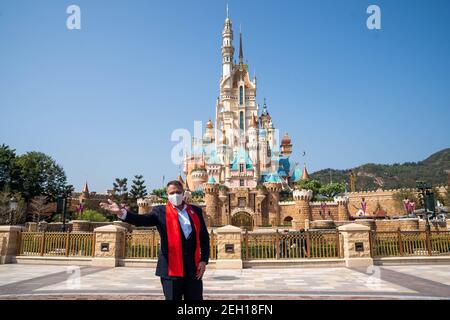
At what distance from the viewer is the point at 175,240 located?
3.92 m

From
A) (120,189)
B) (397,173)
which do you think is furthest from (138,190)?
(397,173)

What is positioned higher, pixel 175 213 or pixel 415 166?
pixel 415 166

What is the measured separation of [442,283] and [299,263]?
4.81 m

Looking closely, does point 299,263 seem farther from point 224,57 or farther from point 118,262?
point 224,57

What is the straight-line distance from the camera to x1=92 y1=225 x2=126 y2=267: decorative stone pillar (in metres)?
12.3

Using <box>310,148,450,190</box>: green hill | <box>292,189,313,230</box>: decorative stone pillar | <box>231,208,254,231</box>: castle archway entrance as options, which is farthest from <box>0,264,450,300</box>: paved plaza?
<box>310,148,450,190</box>: green hill

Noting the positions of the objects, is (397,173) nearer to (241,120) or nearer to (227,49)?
(241,120)

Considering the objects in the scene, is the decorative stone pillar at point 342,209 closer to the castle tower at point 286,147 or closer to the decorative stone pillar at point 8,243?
the castle tower at point 286,147

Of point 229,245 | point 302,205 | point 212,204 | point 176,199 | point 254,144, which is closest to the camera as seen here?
point 176,199

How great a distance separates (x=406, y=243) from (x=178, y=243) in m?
12.8
